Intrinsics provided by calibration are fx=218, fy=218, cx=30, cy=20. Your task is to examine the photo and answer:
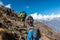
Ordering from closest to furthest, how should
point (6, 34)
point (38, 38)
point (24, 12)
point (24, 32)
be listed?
point (38, 38), point (6, 34), point (24, 32), point (24, 12)

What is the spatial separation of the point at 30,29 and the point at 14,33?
45.9ft

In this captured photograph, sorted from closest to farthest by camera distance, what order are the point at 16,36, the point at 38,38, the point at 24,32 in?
the point at 38,38, the point at 16,36, the point at 24,32

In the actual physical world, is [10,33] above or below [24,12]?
below

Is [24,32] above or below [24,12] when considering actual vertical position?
below

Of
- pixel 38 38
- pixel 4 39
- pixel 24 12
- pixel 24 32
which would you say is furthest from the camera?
pixel 24 12

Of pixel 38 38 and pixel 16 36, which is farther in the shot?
pixel 16 36

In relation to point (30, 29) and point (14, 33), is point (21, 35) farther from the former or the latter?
point (30, 29)

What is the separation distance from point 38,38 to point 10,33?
13.1m

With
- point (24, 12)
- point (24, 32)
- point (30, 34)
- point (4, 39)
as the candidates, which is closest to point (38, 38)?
point (30, 34)

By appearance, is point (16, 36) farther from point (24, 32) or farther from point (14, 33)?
point (24, 32)

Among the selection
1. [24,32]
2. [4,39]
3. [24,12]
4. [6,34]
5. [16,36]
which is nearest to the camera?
[4,39]

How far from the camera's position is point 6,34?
2112 cm

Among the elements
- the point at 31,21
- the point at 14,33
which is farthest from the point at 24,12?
the point at 31,21

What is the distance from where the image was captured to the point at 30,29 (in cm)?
940
